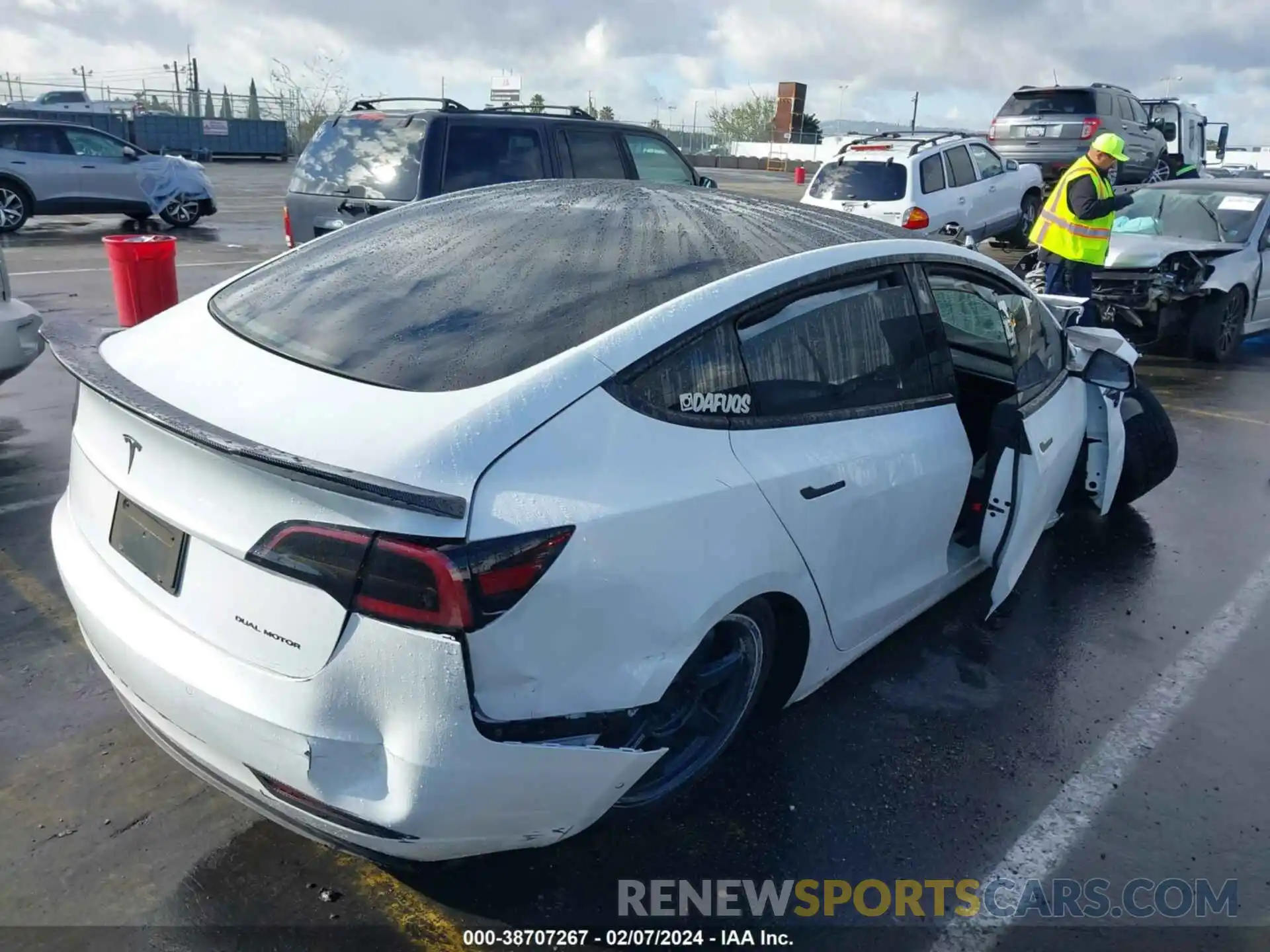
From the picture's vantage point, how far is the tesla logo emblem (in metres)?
2.33

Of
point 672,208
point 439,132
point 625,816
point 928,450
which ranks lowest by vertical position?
point 625,816

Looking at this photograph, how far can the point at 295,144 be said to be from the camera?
42594 millimetres

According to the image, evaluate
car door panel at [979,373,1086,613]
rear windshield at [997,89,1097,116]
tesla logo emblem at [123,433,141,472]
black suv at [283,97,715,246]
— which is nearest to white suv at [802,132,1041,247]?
rear windshield at [997,89,1097,116]

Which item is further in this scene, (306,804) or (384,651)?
(306,804)

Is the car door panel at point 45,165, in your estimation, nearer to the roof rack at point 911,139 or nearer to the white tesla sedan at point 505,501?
the roof rack at point 911,139

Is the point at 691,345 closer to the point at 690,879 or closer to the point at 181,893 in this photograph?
the point at 690,879

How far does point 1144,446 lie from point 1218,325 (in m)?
4.67

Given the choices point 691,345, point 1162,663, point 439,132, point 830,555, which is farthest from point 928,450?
point 439,132

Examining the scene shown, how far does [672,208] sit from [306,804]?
86.0 inches

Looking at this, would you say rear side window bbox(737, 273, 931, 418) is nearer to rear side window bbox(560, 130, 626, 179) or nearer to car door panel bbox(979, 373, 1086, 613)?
car door panel bbox(979, 373, 1086, 613)

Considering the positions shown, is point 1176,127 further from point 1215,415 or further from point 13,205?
point 13,205

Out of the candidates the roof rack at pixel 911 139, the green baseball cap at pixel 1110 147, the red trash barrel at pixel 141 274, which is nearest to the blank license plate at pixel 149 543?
the red trash barrel at pixel 141 274

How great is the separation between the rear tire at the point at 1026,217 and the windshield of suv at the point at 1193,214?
517cm

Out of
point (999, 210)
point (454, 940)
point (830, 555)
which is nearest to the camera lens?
point (454, 940)
